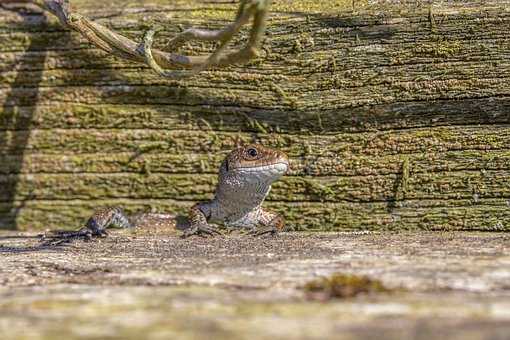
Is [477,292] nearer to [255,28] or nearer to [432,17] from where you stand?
[255,28]

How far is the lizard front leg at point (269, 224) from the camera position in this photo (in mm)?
4564

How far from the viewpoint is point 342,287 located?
2.21 m

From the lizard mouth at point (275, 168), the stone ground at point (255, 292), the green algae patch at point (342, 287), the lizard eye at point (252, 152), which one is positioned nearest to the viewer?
the stone ground at point (255, 292)

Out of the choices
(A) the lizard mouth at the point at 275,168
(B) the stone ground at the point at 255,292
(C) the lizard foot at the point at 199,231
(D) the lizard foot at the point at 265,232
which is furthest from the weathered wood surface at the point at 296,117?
(B) the stone ground at the point at 255,292

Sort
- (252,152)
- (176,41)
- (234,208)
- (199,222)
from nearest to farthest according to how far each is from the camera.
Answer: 1. (176,41)
2. (199,222)
3. (252,152)
4. (234,208)

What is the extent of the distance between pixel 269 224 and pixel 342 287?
2.63 m

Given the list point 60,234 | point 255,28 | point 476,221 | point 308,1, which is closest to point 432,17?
point 308,1

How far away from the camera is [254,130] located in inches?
198

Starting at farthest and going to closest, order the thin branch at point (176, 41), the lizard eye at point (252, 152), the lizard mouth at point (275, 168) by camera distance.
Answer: the lizard eye at point (252, 152) < the lizard mouth at point (275, 168) < the thin branch at point (176, 41)

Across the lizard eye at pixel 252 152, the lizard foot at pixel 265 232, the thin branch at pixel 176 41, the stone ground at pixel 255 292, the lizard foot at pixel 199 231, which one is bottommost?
the stone ground at pixel 255 292

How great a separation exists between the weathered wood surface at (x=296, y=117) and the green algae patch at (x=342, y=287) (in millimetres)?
2410

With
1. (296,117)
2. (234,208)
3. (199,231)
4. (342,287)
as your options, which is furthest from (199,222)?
(342,287)

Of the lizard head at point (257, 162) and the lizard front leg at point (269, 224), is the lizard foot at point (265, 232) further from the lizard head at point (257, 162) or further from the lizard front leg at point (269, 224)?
the lizard head at point (257, 162)

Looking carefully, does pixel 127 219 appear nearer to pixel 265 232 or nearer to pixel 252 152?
pixel 252 152
